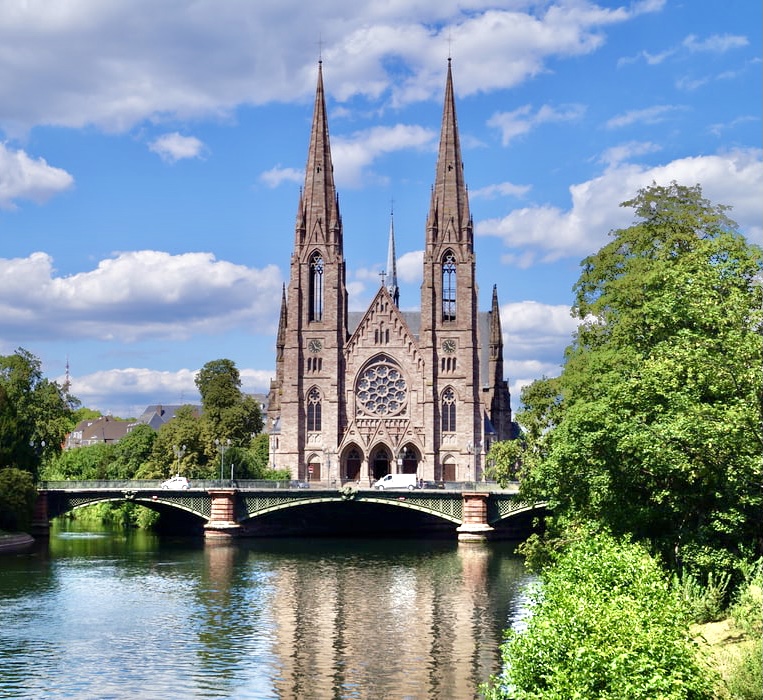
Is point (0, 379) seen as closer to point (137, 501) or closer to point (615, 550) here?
point (137, 501)

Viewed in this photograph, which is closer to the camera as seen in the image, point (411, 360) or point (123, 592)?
point (123, 592)

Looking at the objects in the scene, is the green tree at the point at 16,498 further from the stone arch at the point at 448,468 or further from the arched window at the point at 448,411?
the arched window at the point at 448,411

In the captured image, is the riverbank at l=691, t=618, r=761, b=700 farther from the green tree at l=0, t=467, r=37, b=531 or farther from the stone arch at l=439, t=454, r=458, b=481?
the stone arch at l=439, t=454, r=458, b=481

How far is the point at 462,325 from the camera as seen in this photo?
3986 inches

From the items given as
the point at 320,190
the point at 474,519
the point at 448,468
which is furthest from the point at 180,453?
the point at 474,519

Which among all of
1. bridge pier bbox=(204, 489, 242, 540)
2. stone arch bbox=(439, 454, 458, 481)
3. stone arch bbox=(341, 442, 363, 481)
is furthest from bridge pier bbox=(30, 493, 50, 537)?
stone arch bbox=(439, 454, 458, 481)

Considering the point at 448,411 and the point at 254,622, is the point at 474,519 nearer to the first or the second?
the point at 448,411

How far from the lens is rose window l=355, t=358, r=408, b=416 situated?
101312 millimetres

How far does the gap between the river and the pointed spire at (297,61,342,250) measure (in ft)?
136

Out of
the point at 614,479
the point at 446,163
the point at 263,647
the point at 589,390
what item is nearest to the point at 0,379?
the point at 446,163

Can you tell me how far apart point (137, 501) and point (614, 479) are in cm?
5380

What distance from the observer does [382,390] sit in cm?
10150

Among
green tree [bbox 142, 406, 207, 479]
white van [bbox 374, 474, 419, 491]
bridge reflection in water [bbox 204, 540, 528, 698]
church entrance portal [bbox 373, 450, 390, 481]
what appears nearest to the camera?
bridge reflection in water [bbox 204, 540, 528, 698]

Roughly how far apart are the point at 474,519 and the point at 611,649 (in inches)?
2245
